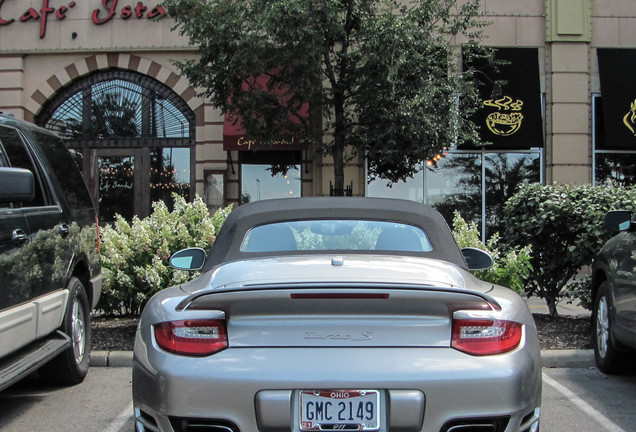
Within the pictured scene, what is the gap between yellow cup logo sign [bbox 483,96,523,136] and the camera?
13.8 metres

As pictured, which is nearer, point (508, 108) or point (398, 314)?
point (398, 314)

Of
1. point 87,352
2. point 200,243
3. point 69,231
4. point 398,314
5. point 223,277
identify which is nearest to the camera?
point 398,314

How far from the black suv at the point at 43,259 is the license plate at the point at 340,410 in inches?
86.8

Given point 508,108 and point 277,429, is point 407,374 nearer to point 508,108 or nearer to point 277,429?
point 277,429

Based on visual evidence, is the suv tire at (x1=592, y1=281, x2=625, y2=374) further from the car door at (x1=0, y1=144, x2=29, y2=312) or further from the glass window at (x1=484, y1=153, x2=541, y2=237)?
the glass window at (x1=484, y1=153, x2=541, y2=237)

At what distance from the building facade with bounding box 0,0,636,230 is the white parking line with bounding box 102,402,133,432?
9.61 metres

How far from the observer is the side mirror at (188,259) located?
4168 mm

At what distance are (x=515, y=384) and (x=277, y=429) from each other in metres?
1.04

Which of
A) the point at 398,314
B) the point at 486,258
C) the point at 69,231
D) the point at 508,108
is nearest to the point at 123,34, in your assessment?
the point at 508,108

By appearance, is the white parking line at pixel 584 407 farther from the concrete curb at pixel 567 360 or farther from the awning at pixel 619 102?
the awning at pixel 619 102

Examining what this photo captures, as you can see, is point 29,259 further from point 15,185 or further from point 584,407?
point 584,407

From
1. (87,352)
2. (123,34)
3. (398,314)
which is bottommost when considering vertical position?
(87,352)

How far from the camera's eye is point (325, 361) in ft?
8.48

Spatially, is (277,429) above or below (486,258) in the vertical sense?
below
